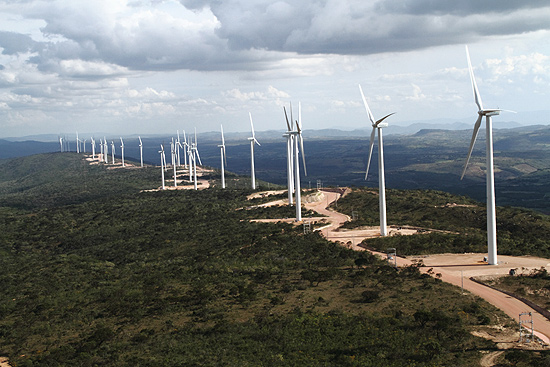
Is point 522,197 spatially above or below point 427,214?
below

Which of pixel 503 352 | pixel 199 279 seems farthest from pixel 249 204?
pixel 503 352

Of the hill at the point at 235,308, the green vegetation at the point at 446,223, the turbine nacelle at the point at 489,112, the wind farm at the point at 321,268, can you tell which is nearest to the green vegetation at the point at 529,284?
the wind farm at the point at 321,268

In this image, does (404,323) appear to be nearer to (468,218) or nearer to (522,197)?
(468,218)

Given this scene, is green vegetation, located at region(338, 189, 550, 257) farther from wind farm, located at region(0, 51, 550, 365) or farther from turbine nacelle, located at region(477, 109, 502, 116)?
turbine nacelle, located at region(477, 109, 502, 116)

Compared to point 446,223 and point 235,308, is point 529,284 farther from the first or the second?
point 446,223

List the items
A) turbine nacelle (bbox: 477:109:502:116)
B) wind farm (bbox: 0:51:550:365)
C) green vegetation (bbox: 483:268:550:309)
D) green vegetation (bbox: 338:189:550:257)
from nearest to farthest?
wind farm (bbox: 0:51:550:365), green vegetation (bbox: 483:268:550:309), turbine nacelle (bbox: 477:109:502:116), green vegetation (bbox: 338:189:550:257)

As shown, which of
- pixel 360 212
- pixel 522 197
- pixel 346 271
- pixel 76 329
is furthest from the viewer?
pixel 522 197

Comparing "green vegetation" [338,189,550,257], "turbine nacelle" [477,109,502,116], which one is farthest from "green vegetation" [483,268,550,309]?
"turbine nacelle" [477,109,502,116]
